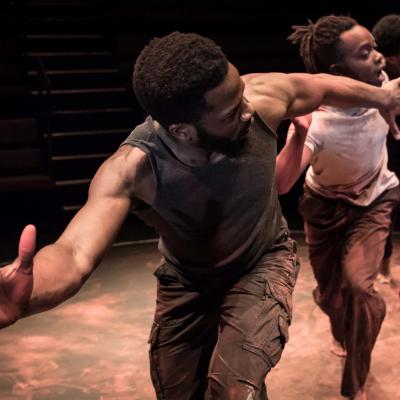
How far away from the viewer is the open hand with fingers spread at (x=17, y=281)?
1417 millimetres

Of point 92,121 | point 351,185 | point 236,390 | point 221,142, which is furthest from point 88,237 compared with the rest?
point 92,121

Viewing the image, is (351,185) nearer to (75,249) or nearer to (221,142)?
(221,142)

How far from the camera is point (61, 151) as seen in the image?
283 inches

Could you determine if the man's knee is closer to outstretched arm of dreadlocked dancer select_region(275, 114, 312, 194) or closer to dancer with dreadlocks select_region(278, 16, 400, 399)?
outstretched arm of dreadlocked dancer select_region(275, 114, 312, 194)

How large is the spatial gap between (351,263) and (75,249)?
63.0 inches

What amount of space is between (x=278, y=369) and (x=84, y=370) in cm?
95

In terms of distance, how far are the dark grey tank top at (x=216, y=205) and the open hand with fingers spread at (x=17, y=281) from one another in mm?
569

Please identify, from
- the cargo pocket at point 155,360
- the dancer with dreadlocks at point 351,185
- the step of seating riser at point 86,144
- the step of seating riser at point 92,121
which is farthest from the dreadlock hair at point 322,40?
the step of seating riser at point 92,121

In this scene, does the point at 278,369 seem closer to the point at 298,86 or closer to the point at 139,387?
the point at 139,387

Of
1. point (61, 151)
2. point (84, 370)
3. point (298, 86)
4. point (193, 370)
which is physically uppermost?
point (298, 86)

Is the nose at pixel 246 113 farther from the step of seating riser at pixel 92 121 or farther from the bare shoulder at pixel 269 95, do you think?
the step of seating riser at pixel 92 121

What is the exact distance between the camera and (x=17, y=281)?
1.43m

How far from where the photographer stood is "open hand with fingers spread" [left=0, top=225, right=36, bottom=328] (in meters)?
1.42

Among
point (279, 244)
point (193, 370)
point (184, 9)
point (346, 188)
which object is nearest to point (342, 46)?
point (346, 188)
